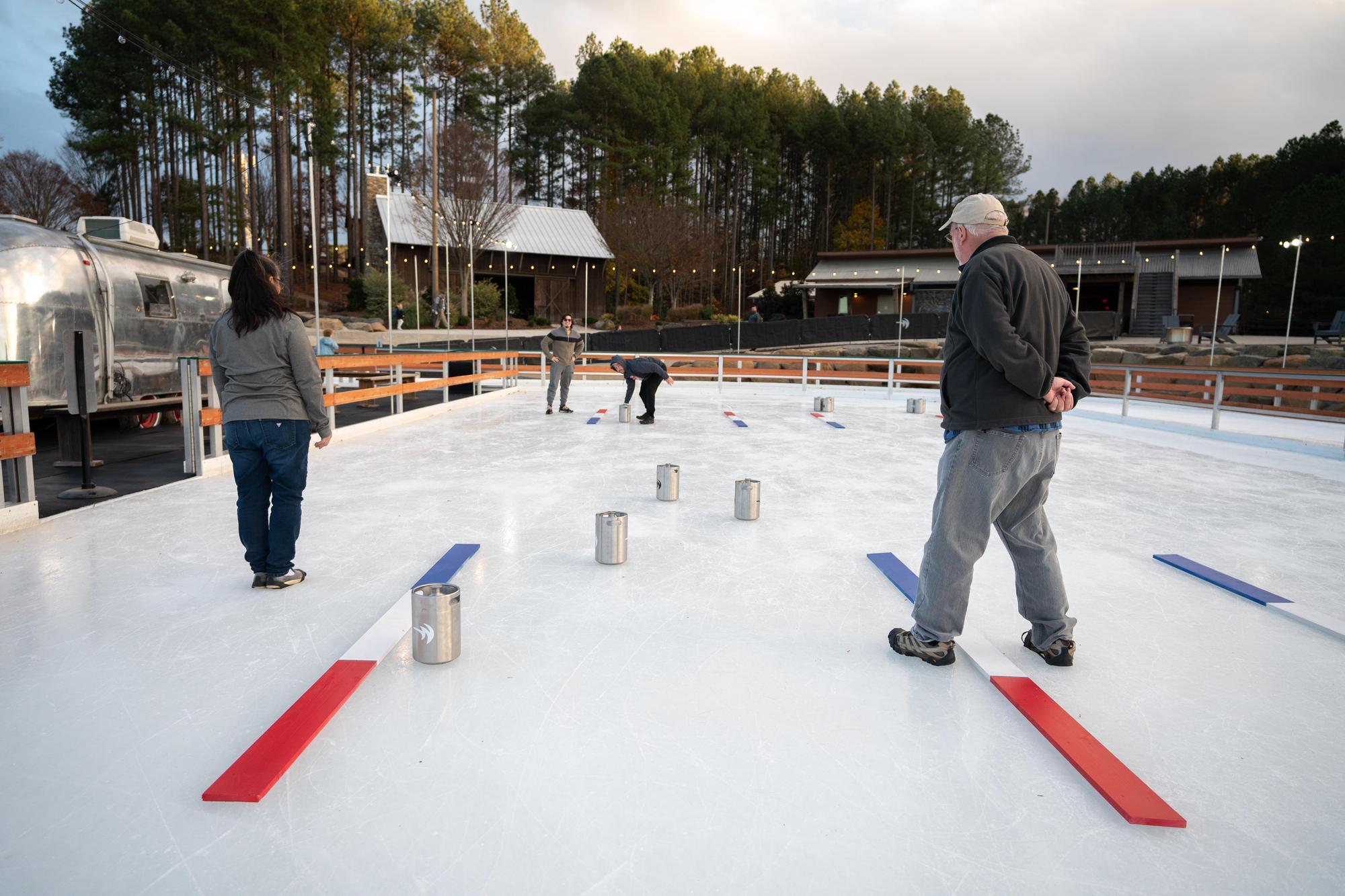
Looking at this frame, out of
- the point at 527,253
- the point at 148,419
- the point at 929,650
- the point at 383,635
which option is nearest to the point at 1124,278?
the point at 527,253

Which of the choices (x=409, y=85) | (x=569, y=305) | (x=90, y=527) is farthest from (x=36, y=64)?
(x=90, y=527)

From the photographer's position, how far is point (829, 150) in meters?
60.0

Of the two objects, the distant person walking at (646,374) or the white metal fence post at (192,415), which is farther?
the distant person walking at (646,374)

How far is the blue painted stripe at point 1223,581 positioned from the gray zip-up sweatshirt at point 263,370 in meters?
4.49

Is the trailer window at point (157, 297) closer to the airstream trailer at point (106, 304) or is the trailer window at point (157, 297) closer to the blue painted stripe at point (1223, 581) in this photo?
the airstream trailer at point (106, 304)

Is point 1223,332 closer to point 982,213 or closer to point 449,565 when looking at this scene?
point 982,213

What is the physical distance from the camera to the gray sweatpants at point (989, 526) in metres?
2.43

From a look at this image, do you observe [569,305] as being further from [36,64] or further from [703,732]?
[36,64]

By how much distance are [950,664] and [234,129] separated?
136 ft

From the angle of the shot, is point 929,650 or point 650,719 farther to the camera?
point 929,650

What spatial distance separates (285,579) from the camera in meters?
3.46

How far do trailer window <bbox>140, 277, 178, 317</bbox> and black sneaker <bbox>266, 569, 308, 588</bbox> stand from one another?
300 inches

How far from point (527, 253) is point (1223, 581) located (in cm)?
3631

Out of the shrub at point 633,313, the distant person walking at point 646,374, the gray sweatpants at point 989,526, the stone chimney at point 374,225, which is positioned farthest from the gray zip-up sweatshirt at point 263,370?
the shrub at point 633,313
